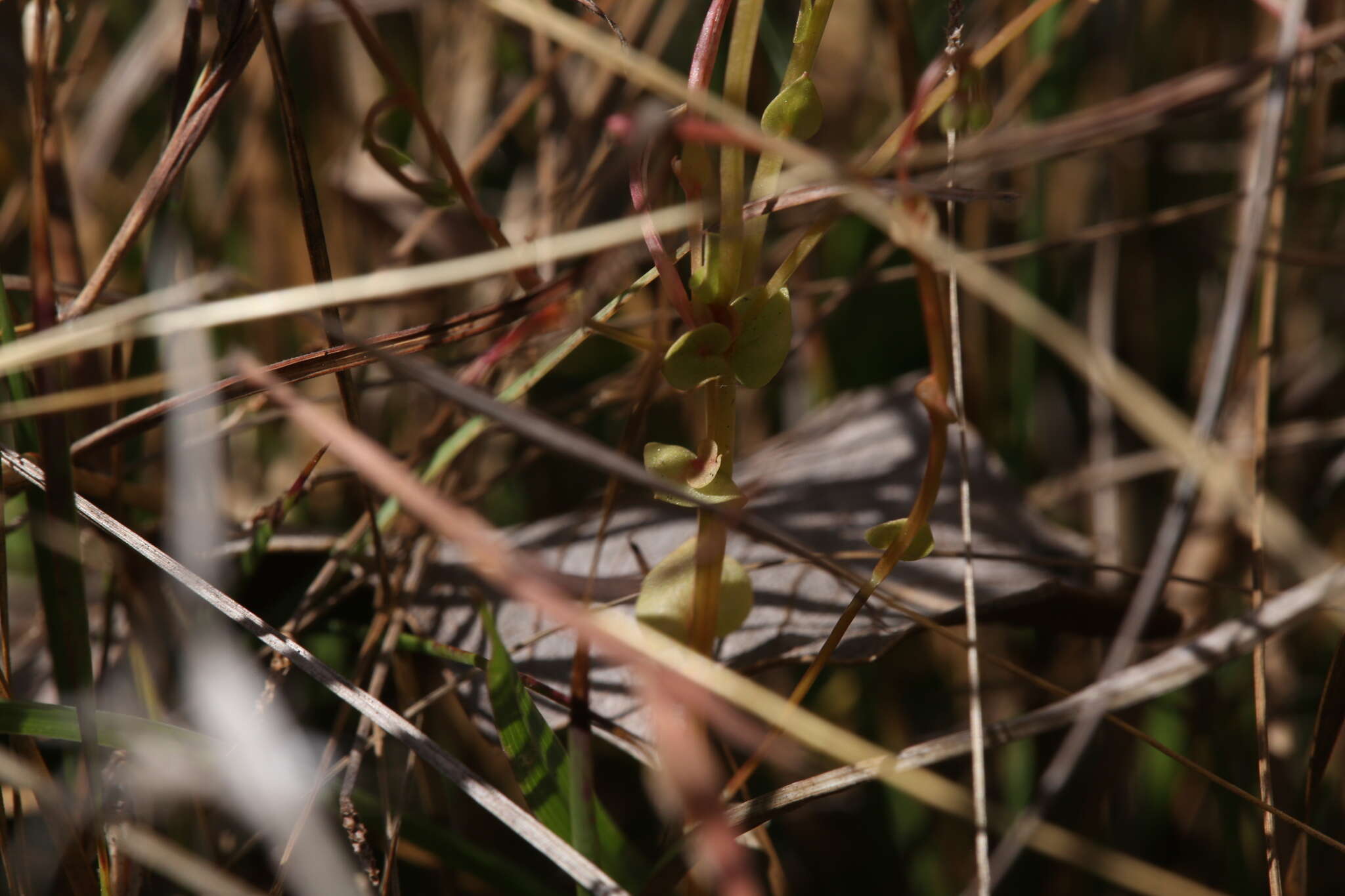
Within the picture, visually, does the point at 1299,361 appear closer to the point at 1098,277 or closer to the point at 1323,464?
the point at 1323,464

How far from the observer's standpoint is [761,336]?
1.38ft

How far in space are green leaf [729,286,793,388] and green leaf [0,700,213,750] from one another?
30 cm

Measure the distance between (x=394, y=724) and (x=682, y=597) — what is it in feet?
0.46

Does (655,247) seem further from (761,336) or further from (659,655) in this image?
(659,655)

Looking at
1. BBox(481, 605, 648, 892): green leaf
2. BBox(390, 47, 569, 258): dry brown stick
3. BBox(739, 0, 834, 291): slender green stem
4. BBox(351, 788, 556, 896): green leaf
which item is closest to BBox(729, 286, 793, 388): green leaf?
BBox(739, 0, 834, 291): slender green stem

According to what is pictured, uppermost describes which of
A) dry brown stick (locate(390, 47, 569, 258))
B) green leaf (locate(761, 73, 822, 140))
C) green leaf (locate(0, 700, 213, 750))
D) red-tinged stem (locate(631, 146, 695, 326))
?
dry brown stick (locate(390, 47, 569, 258))

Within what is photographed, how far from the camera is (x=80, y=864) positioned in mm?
441

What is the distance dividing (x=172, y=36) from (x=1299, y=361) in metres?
1.18

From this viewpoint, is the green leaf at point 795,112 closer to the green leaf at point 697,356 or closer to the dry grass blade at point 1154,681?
the green leaf at point 697,356

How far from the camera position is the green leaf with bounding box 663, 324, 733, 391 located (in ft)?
1.28

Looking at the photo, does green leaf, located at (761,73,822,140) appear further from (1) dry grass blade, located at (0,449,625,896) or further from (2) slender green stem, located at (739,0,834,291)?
(1) dry grass blade, located at (0,449,625,896)

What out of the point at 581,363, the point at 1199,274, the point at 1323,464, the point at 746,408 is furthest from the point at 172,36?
the point at 1323,464

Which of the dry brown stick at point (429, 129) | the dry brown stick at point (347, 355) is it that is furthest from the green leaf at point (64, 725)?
the dry brown stick at point (429, 129)

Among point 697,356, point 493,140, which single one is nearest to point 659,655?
point 697,356
